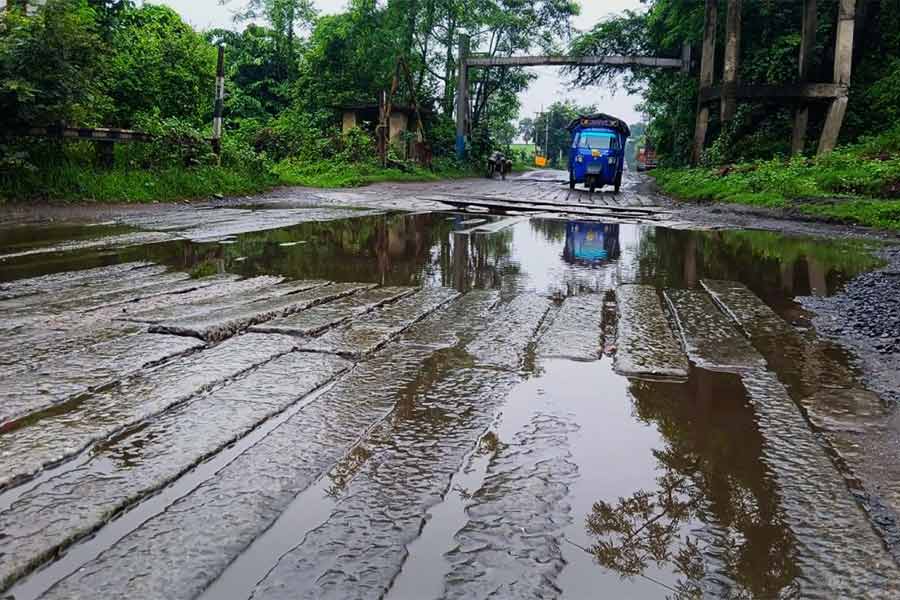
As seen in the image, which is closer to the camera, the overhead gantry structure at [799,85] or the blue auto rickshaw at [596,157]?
the overhead gantry structure at [799,85]

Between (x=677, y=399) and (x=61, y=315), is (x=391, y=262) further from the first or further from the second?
(x=677, y=399)

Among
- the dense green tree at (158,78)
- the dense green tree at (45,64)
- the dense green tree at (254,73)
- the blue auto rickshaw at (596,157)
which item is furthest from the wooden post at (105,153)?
the dense green tree at (254,73)

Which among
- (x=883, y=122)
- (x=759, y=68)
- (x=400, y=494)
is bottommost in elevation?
(x=400, y=494)

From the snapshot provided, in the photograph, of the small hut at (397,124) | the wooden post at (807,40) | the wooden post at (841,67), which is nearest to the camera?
the wooden post at (841,67)

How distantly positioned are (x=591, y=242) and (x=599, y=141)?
15.3m

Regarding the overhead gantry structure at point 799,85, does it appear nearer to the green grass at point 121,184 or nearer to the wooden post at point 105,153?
the green grass at point 121,184

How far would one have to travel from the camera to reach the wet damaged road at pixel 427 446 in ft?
6.64

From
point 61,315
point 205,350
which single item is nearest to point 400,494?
point 205,350

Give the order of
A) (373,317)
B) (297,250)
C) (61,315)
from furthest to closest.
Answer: (297,250), (373,317), (61,315)

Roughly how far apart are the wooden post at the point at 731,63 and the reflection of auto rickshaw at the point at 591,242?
9.50 m

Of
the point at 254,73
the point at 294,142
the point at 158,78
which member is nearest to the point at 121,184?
the point at 158,78

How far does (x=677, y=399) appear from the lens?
3.59m

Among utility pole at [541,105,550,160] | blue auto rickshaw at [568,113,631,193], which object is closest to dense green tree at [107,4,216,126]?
blue auto rickshaw at [568,113,631,193]

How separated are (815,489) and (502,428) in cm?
118
